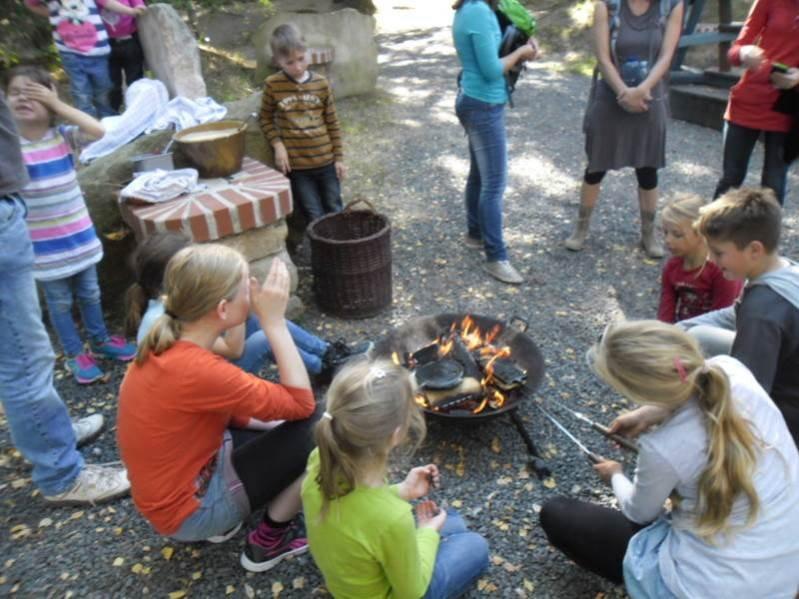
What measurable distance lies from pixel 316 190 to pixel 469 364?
6.30 feet

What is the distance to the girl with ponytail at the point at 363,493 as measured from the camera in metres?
1.69

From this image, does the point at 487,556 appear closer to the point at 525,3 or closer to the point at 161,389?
the point at 161,389

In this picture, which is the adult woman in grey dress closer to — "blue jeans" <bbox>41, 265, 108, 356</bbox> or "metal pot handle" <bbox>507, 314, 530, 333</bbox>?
"metal pot handle" <bbox>507, 314, 530, 333</bbox>

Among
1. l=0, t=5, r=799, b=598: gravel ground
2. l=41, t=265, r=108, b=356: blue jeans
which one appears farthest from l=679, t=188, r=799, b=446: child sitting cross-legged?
l=41, t=265, r=108, b=356: blue jeans

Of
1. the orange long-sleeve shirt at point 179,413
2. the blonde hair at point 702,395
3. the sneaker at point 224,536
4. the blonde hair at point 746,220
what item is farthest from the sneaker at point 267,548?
the blonde hair at point 746,220

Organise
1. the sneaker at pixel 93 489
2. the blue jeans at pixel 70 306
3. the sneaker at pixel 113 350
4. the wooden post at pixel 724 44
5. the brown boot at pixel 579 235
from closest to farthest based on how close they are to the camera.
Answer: the sneaker at pixel 93 489 < the blue jeans at pixel 70 306 < the sneaker at pixel 113 350 < the brown boot at pixel 579 235 < the wooden post at pixel 724 44

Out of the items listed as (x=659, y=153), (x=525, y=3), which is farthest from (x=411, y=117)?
(x=525, y=3)

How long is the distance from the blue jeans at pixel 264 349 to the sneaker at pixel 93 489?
0.69 meters

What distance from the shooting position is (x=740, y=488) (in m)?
1.64

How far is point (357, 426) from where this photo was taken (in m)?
1.67

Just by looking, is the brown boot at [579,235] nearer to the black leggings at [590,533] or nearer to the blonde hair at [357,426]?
the black leggings at [590,533]

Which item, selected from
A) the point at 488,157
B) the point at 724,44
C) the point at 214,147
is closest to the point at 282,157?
the point at 214,147

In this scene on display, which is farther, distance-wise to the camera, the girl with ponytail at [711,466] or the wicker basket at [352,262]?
the wicker basket at [352,262]

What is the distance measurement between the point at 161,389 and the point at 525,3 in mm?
12178
